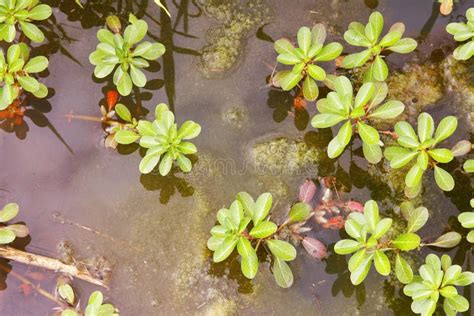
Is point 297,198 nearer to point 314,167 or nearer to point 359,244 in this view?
point 314,167

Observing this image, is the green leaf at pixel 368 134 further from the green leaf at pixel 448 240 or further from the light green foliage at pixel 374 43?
the green leaf at pixel 448 240

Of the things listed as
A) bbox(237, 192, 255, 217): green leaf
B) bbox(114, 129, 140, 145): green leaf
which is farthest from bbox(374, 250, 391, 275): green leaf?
bbox(114, 129, 140, 145): green leaf

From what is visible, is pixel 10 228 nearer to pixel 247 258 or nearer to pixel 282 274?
pixel 247 258

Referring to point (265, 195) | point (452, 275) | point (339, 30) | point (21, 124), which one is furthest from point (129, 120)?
point (452, 275)

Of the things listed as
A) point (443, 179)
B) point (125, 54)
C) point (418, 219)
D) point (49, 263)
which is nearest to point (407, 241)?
point (418, 219)

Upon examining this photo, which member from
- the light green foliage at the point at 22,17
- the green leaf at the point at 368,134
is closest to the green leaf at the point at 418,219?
the green leaf at the point at 368,134
